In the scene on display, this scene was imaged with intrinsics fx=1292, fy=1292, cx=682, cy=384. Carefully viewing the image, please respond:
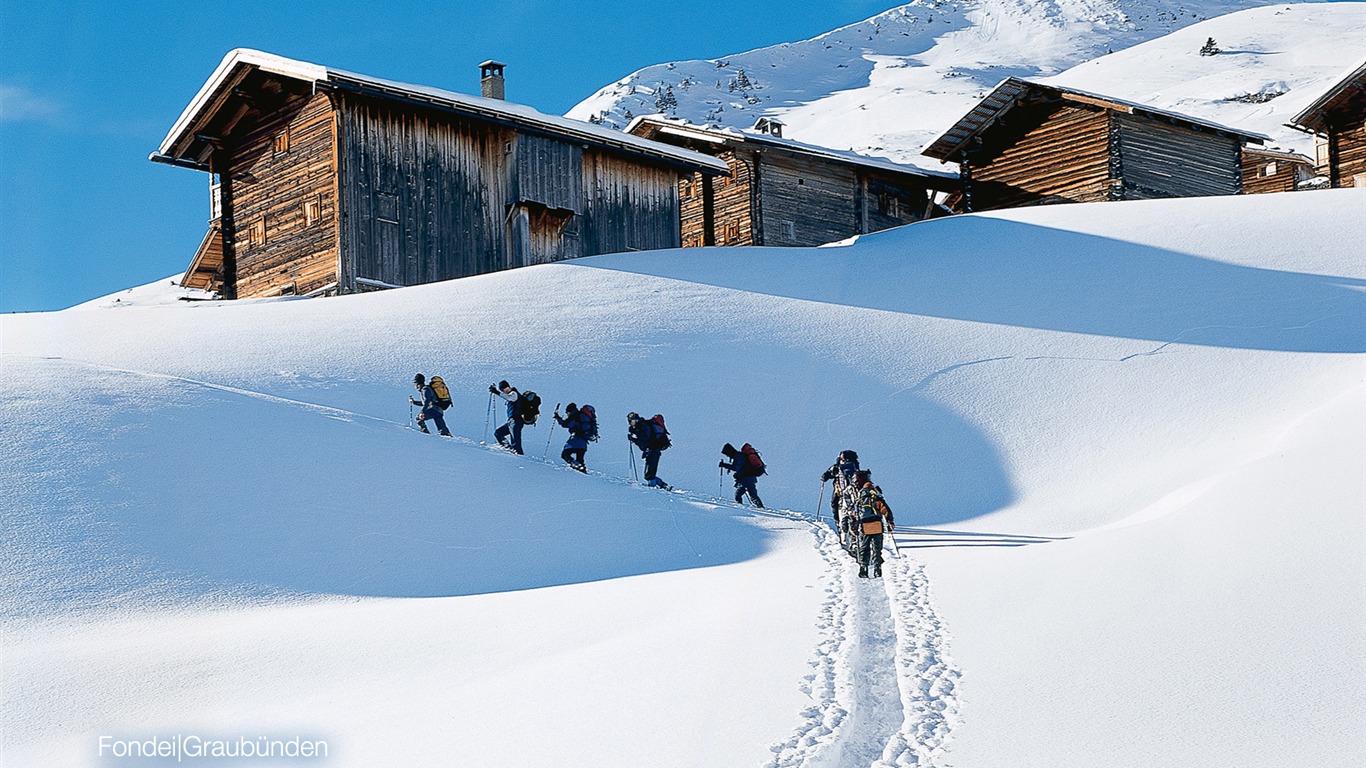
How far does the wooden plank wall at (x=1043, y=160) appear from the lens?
1287 inches

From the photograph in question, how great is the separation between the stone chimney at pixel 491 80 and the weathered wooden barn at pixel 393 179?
36mm

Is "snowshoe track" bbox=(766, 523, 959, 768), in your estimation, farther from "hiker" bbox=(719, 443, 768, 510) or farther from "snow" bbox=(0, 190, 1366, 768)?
"hiker" bbox=(719, 443, 768, 510)

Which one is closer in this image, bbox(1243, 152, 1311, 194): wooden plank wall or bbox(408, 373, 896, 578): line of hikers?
bbox(408, 373, 896, 578): line of hikers

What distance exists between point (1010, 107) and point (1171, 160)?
4377mm

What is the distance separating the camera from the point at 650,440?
53.6 ft

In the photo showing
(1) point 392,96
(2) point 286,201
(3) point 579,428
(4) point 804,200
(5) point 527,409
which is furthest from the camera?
(4) point 804,200

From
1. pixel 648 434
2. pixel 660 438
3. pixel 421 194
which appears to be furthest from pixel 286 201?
pixel 660 438

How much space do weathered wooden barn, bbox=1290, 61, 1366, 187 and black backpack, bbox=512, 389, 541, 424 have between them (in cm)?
2427

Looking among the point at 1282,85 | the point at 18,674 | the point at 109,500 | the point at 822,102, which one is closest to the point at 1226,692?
the point at 18,674

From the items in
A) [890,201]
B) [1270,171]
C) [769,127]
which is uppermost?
[769,127]

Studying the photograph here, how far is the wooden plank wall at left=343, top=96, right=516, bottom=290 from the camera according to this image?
2542 centimetres

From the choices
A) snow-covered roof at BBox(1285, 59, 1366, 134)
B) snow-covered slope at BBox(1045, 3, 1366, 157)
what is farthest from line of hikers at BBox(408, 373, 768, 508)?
snow-covered slope at BBox(1045, 3, 1366, 157)

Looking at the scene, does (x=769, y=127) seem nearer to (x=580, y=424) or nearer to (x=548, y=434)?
(x=548, y=434)

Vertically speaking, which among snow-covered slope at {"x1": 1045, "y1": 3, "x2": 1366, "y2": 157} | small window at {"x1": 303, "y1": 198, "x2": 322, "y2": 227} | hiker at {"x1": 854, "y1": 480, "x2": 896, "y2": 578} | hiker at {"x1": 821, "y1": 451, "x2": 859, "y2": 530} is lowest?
hiker at {"x1": 854, "y1": 480, "x2": 896, "y2": 578}
